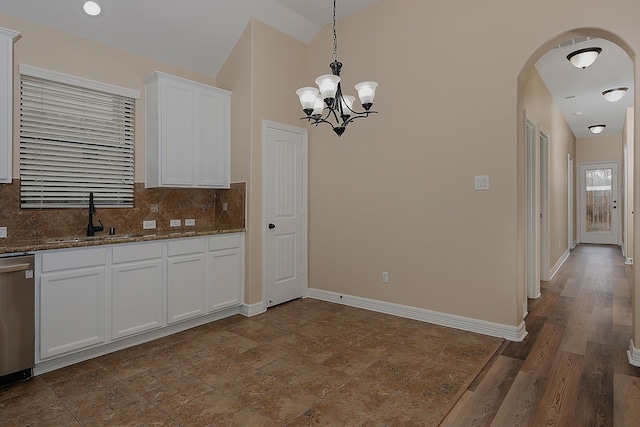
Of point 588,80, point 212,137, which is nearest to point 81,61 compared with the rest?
point 212,137

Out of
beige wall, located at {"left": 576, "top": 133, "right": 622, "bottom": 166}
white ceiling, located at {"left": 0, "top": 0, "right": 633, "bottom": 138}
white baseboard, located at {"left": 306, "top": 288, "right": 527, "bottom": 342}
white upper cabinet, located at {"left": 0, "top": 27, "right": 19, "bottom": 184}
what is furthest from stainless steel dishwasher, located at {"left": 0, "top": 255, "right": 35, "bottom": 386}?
beige wall, located at {"left": 576, "top": 133, "right": 622, "bottom": 166}

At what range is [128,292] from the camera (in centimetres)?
316

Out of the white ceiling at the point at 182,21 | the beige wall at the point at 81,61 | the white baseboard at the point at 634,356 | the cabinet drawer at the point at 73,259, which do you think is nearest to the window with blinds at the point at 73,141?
the beige wall at the point at 81,61

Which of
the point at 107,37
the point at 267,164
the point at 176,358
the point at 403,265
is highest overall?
the point at 107,37

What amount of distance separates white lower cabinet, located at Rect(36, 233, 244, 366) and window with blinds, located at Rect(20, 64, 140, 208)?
817 millimetres

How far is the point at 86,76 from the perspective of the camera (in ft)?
11.4

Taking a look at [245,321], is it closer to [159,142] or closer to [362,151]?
[159,142]

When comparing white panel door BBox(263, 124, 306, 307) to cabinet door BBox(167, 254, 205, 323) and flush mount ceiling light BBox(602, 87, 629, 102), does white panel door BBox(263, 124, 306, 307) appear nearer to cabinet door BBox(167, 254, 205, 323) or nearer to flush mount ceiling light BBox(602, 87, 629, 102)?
cabinet door BBox(167, 254, 205, 323)

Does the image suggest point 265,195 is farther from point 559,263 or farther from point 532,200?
point 559,263

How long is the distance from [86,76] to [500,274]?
4.34 metres

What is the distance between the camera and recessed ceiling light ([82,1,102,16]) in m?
3.21

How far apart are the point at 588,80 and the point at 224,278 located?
19.0 ft

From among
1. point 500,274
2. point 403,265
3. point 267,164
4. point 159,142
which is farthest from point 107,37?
point 500,274

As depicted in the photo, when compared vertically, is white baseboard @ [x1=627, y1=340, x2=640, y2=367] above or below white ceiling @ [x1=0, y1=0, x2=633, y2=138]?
below
